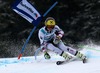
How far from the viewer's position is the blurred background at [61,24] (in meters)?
15.7

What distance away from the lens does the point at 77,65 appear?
345 inches

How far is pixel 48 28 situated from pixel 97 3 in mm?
6696

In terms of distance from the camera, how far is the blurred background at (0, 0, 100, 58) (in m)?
15.7

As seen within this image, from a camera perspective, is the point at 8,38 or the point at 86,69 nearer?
the point at 86,69

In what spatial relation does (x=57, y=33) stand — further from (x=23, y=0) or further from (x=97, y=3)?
(x=97, y=3)

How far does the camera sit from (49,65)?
9.39m

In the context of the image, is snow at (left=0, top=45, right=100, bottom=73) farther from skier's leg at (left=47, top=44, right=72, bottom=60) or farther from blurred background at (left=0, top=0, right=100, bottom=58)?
blurred background at (left=0, top=0, right=100, bottom=58)

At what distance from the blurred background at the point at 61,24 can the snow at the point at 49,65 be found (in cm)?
525

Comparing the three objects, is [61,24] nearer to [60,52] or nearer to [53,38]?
[53,38]

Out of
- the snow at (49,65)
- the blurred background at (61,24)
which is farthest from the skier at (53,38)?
the blurred background at (61,24)

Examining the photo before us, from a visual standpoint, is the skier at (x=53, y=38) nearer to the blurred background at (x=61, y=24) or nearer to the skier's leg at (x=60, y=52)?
the skier's leg at (x=60, y=52)

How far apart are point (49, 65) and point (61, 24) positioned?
23.6ft

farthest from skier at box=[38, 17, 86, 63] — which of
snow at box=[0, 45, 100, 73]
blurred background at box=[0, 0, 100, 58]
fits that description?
blurred background at box=[0, 0, 100, 58]

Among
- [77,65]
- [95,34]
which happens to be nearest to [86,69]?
[77,65]
